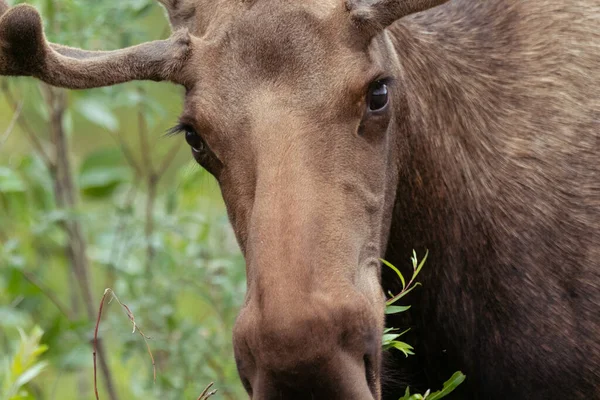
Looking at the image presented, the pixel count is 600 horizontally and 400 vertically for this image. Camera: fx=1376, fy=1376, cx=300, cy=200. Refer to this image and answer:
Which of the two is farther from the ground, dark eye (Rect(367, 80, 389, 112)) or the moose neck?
dark eye (Rect(367, 80, 389, 112))

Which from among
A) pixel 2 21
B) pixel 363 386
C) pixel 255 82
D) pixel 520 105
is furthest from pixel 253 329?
pixel 520 105

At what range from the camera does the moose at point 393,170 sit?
4.12 metres

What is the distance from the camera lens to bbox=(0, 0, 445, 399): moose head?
3.99 meters

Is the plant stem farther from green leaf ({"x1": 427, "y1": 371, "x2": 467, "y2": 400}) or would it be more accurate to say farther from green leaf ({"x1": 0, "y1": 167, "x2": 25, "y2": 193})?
green leaf ({"x1": 427, "y1": 371, "x2": 467, "y2": 400})

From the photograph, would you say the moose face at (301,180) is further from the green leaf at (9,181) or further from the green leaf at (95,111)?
the green leaf at (95,111)

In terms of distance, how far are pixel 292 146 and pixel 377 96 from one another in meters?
0.44

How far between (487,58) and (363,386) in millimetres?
1842

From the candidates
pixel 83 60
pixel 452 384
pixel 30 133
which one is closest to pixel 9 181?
pixel 30 133

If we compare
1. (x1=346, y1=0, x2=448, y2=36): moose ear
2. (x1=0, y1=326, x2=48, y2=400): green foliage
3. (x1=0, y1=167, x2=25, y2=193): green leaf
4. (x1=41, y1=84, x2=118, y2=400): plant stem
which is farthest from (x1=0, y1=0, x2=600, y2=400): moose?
(x1=41, y1=84, x2=118, y2=400): plant stem

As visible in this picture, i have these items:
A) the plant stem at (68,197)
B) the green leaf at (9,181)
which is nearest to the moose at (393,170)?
the green leaf at (9,181)

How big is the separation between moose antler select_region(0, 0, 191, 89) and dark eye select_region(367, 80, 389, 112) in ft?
2.12

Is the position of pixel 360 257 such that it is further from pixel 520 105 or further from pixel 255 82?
pixel 520 105

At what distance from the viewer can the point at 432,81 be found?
17.3 ft

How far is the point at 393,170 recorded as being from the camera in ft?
16.2
